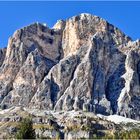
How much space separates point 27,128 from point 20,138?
4.03m

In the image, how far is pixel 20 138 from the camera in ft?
490

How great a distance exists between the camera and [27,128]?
151500mm

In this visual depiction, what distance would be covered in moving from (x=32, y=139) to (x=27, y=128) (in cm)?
702

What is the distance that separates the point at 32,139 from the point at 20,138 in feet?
18.4

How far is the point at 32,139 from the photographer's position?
145 meters
